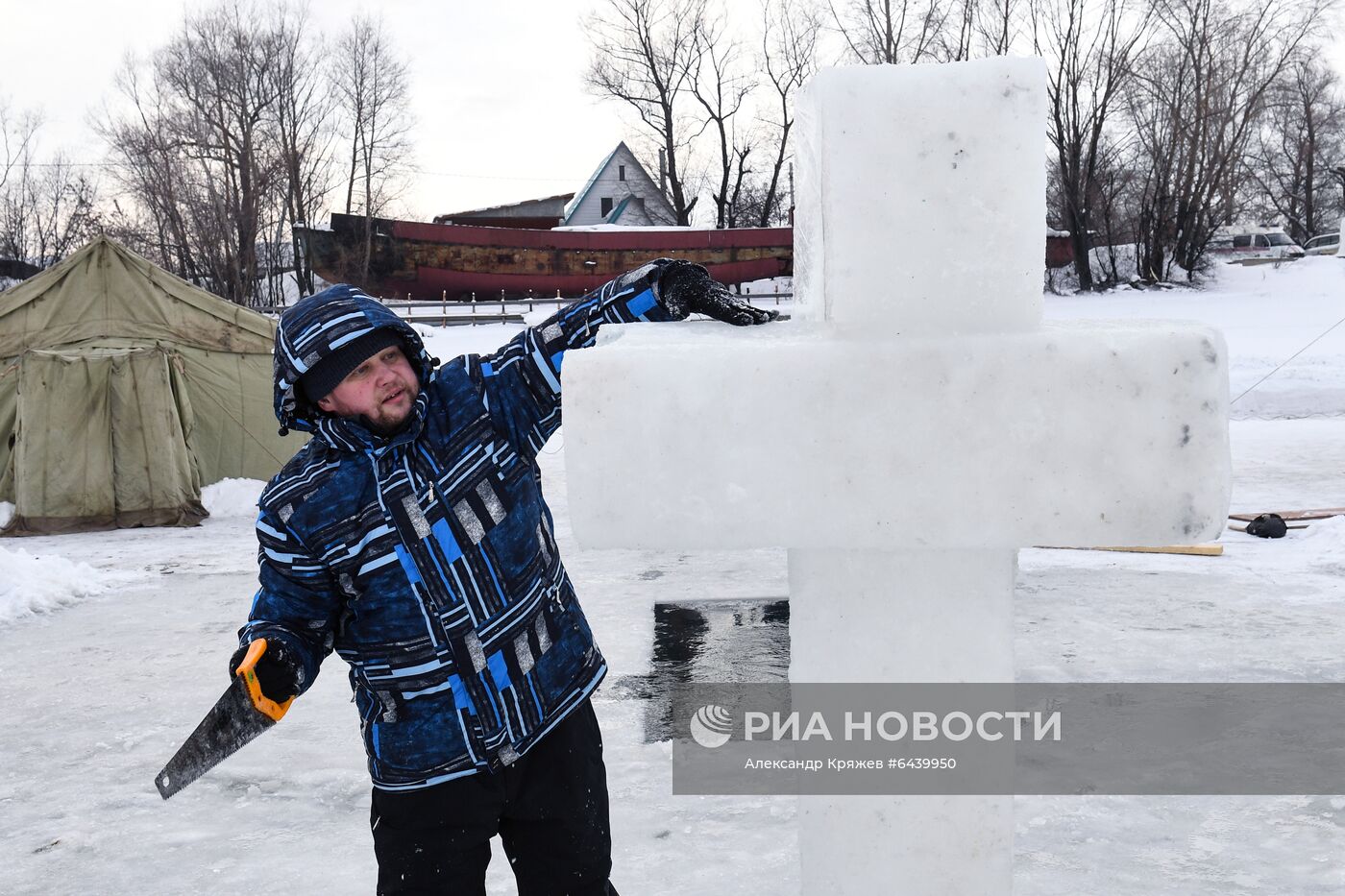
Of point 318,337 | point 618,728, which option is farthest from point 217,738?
point 618,728

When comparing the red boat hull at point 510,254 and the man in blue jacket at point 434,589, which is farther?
the red boat hull at point 510,254

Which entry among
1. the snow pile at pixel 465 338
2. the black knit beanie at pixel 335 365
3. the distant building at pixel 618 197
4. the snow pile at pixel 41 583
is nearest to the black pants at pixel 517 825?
the black knit beanie at pixel 335 365

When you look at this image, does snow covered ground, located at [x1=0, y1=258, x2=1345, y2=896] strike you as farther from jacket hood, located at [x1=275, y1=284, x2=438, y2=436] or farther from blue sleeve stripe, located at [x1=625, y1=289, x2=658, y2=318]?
jacket hood, located at [x1=275, y1=284, x2=438, y2=436]

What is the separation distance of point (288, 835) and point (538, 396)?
188 centimetres

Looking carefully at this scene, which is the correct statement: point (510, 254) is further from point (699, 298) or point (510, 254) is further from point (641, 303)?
point (699, 298)

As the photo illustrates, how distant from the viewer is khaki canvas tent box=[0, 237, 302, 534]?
8.98 m

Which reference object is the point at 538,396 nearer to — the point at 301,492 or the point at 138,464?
the point at 301,492

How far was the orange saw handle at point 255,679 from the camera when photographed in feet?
6.21

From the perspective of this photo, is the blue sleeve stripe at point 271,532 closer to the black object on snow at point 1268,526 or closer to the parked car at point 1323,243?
the black object on snow at point 1268,526

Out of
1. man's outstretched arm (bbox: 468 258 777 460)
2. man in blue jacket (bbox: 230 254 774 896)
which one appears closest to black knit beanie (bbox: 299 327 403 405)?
man in blue jacket (bbox: 230 254 774 896)

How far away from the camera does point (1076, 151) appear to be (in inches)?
1069

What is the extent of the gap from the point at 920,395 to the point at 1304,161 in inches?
1919

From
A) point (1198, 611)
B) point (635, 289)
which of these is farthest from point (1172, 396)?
point (1198, 611)

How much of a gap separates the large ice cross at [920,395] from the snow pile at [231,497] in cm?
884
